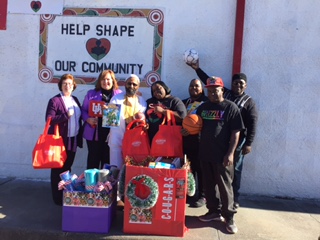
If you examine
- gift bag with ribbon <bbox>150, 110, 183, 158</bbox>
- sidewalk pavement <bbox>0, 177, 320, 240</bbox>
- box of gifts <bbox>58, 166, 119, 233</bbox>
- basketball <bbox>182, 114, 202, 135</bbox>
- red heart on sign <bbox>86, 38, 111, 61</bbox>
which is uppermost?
red heart on sign <bbox>86, 38, 111, 61</bbox>

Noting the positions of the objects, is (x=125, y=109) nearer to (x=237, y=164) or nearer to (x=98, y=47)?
(x=98, y=47)

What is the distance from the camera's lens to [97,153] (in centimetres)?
472

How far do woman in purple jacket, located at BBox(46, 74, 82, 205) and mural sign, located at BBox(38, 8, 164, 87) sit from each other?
0.91 metres

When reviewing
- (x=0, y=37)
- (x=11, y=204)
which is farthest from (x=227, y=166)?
(x=0, y=37)

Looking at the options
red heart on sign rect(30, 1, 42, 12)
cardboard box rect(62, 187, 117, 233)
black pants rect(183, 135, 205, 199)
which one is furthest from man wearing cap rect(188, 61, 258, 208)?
red heart on sign rect(30, 1, 42, 12)

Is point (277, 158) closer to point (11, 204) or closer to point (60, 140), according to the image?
point (60, 140)

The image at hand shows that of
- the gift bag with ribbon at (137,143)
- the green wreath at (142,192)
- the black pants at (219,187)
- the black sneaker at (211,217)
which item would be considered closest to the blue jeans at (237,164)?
the black pants at (219,187)

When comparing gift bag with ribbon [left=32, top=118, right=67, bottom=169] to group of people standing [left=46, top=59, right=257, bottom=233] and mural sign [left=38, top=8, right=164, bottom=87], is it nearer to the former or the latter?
group of people standing [left=46, top=59, right=257, bottom=233]

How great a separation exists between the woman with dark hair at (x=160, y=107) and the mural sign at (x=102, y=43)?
961 mm

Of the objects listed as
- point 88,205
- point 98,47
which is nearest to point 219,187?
point 88,205

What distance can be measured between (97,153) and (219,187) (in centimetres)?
174

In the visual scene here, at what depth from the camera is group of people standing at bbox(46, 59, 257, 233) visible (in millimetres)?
3881

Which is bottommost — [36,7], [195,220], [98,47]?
[195,220]

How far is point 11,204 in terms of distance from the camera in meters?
4.60
